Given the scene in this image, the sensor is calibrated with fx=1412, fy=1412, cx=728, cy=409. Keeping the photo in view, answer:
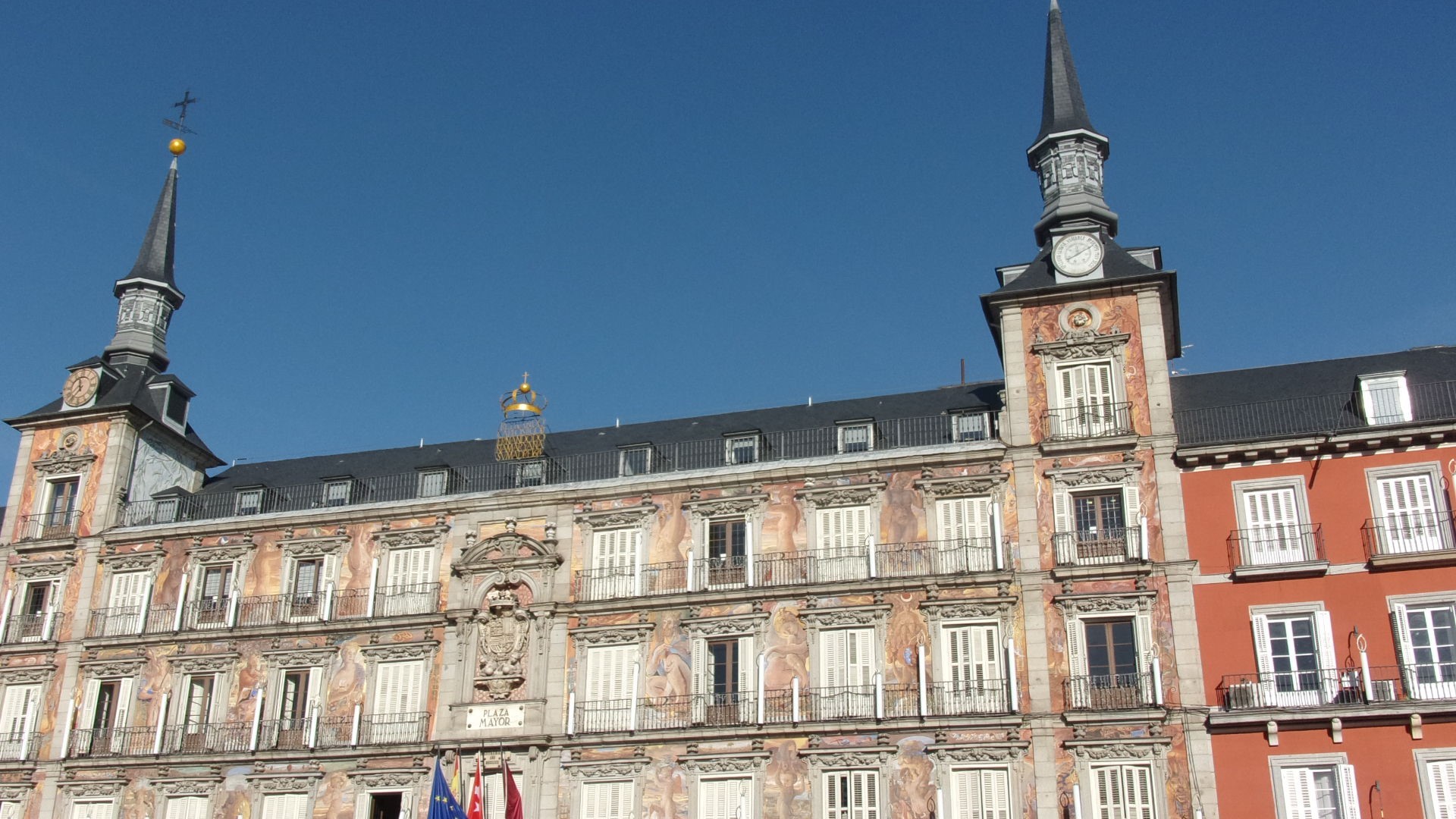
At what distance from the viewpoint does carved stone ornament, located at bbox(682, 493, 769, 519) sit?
42.9m

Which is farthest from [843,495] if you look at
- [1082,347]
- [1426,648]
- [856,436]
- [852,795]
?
[1426,648]

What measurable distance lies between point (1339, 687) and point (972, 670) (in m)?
9.30

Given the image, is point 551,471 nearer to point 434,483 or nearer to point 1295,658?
point 434,483

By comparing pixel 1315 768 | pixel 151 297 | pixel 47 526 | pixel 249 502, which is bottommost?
pixel 1315 768

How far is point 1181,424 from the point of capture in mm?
40375

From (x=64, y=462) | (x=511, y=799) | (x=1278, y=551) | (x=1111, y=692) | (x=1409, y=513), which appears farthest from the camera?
(x=64, y=462)

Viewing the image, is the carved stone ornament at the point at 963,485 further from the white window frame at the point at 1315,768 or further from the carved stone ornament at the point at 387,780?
the carved stone ornament at the point at 387,780

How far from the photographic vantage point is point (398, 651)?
44.1 m

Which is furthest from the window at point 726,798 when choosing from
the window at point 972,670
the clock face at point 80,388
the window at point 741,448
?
the clock face at point 80,388

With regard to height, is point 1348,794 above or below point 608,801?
below

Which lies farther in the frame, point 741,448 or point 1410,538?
point 741,448

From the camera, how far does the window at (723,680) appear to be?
40.4 meters

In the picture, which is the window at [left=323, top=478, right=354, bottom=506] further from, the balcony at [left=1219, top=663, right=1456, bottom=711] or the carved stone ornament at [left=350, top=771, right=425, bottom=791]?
the balcony at [left=1219, top=663, right=1456, bottom=711]

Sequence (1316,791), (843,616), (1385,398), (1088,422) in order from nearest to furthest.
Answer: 1. (1316,791)
2. (1385,398)
3. (843,616)
4. (1088,422)
